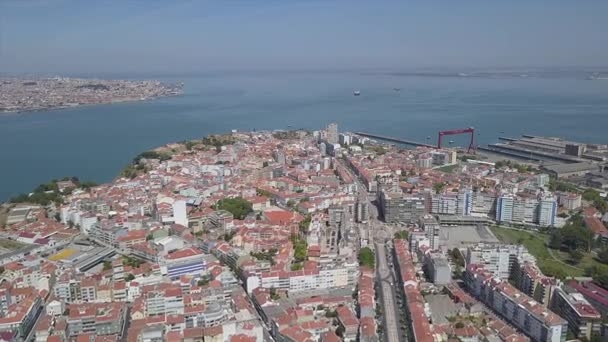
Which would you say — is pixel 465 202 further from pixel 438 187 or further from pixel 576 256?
pixel 576 256

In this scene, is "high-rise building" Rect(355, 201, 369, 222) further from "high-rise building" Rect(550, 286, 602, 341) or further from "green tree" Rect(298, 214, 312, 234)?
"high-rise building" Rect(550, 286, 602, 341)

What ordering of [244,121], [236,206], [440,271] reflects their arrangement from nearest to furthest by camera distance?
[440,271] → [236,206] → [244,121]

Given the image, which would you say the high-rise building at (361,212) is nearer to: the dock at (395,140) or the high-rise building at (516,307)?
the high-rise building at (516,307)

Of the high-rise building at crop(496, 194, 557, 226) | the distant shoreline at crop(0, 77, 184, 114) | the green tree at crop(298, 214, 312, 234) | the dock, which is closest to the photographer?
the green tree at crop(298, 214, 312, 234)

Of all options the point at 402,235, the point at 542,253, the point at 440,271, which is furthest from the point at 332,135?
the point at 440,271

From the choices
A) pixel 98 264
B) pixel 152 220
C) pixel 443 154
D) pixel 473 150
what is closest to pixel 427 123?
pixel 473 150

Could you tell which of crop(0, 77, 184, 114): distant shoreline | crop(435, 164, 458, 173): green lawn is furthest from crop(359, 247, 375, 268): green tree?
crop(0, 77, 184, 114): distant shoreline
